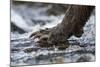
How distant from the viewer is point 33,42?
94.2 inches

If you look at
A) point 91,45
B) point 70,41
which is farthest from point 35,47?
point 91,45

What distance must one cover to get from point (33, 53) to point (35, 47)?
8 cm

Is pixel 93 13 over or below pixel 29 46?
over

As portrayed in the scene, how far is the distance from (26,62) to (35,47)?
0.73 feet

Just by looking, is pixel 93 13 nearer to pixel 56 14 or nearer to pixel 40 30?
pixel 56 14

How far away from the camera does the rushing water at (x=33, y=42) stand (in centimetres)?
233

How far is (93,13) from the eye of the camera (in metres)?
2.67

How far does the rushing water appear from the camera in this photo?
2328mm

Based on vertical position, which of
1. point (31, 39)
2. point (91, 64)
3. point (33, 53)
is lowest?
point (91, 64)

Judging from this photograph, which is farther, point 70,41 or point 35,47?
point 70,41

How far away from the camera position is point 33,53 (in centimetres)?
240
